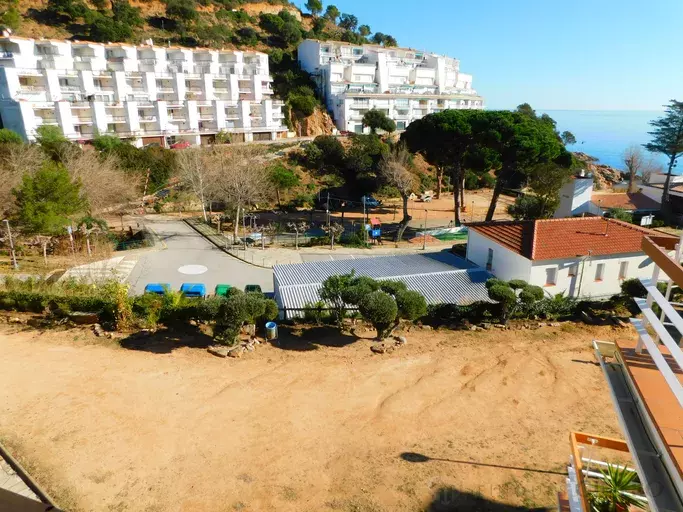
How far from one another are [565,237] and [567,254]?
47.5 inches

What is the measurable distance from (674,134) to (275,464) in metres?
56.8

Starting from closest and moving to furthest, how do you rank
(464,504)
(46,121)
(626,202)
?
(464,504) < (626,202) < (46,121)

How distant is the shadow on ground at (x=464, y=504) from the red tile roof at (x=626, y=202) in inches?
1540

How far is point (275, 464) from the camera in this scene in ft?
36.9

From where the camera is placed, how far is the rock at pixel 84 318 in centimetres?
1869

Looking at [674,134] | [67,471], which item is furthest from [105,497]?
[674,134]

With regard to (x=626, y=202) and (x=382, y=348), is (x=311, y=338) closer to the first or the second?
(x=382, y=348)

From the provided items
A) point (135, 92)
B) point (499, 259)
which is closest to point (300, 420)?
point (499, 259)

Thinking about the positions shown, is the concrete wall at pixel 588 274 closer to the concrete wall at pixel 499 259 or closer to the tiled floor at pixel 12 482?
the concrete wall at pixel 499 259

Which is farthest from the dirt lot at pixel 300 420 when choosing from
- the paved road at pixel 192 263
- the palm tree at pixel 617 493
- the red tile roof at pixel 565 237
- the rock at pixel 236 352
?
the paved road at pixel 192 263

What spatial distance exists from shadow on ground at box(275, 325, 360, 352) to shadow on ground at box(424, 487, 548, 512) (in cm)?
806

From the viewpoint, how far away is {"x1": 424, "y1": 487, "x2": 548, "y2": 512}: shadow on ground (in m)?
9.94

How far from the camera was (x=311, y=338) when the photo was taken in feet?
60.2

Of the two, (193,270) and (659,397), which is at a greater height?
(659,397)
